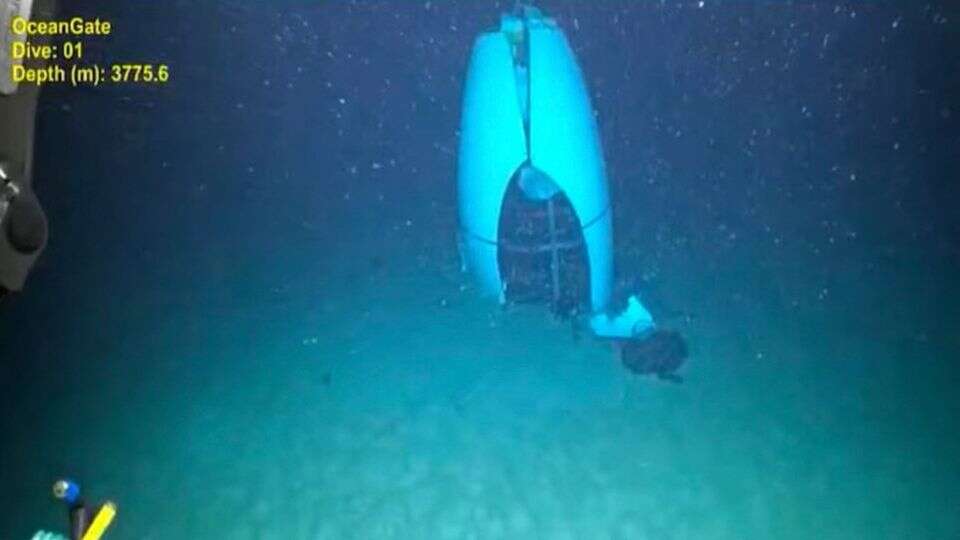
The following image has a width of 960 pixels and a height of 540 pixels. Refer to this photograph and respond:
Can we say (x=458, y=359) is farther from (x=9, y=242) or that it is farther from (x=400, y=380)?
(x=9, y=242)

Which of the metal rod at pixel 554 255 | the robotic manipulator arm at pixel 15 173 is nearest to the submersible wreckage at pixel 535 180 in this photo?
the metal rod at pixel 554 255

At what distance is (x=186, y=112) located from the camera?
5.10ft

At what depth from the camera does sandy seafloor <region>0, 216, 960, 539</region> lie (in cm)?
151

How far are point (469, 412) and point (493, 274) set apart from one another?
184 mm

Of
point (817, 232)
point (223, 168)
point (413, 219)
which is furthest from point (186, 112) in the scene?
point (817, 232)

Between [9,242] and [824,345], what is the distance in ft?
3.25

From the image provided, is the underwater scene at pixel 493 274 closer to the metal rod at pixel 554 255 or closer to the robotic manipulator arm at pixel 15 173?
the metal rod at pixel 554 255

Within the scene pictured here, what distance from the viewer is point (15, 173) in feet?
4.06

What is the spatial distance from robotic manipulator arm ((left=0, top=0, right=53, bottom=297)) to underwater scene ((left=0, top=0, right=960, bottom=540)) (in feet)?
0.78

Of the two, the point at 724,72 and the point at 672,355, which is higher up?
the point at 724,72

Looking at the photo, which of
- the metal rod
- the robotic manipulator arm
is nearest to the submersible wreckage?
the metal rod

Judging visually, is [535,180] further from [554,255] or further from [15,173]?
[15,173]

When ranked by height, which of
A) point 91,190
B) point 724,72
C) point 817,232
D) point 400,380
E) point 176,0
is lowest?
point 400,380

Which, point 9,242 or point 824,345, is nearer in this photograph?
point 9,242
